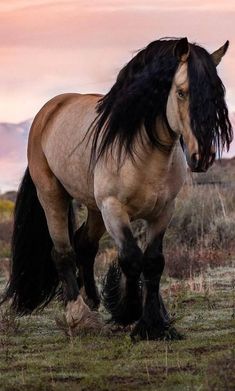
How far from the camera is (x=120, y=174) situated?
9.25 metres

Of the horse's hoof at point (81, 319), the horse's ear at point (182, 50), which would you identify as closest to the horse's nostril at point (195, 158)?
the horse's ear at point (182, 50)

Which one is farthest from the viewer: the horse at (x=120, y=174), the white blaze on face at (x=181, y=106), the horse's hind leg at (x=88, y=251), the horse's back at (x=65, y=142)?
the horse's hind leg at (x=88, y=251)

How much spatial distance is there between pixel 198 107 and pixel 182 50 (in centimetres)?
49

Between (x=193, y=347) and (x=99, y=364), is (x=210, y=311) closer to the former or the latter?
(x=193, y=347)

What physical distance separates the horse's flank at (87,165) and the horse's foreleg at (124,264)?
0.33 ft

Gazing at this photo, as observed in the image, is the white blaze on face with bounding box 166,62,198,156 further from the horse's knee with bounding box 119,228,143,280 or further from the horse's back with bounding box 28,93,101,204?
the horse's back with bounding box 28,93,101,204

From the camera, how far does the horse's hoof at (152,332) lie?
9492 mm

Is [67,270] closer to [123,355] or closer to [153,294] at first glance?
[153,294]

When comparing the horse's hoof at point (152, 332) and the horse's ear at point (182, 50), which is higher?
the horse's ear at point (182, 50)

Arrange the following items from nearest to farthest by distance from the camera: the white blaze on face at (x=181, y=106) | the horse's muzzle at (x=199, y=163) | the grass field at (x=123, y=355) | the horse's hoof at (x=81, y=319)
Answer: the grass field at (x=123, y=355), the horse's muzzle at (x=199, y=163), the white blaze on face at (x=181, y=106), the horse's hoof at (x=81, y=319)

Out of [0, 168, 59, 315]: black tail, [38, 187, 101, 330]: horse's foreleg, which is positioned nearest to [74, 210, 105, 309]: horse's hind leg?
[38, 187, 101, 330]: horse's foreleg

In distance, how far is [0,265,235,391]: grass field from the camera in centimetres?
755

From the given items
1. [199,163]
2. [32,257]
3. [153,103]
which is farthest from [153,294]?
[32,257]

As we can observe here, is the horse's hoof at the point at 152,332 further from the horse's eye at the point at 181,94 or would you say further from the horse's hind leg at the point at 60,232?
the horse's eye at the point at 181,94
